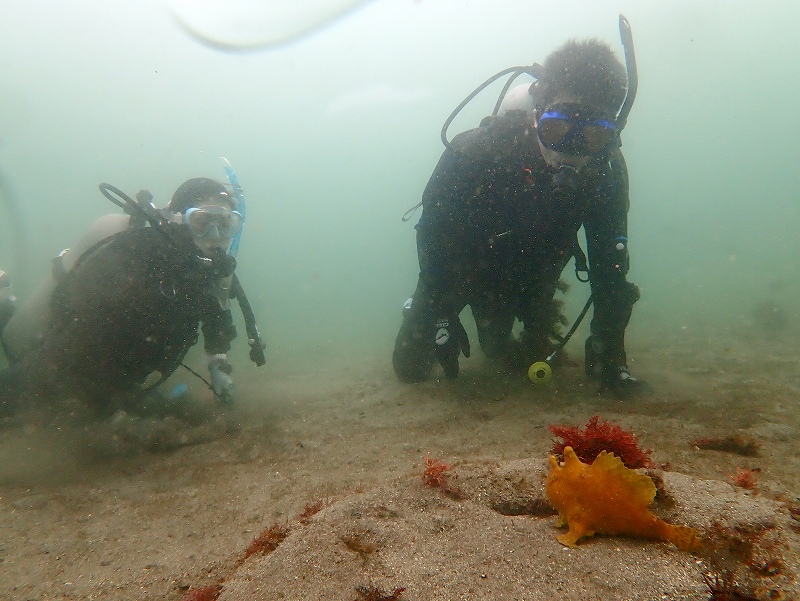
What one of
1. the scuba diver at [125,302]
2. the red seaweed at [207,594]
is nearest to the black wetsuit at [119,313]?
the scuba diver at [125,302]

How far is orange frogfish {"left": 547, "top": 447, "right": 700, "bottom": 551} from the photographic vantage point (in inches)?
69.1

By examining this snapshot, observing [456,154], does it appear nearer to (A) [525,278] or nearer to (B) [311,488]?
(A) [525,278]

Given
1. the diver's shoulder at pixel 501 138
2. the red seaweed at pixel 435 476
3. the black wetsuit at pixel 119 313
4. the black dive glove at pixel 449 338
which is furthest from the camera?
the black dive glove at pixel 449 338

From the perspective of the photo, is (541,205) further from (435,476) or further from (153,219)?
(153,219)

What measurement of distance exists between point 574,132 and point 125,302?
18.2ft

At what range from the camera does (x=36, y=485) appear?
3865mm

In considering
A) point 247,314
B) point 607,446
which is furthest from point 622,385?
point 247,314

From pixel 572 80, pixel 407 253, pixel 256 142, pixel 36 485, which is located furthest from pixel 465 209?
pixel 407 253

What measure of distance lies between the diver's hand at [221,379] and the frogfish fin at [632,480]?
18.1ft

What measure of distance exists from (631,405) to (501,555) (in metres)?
3.56

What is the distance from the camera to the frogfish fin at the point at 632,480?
1.78 meters

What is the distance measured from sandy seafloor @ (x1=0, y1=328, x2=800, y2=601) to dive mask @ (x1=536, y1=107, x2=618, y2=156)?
118 inches

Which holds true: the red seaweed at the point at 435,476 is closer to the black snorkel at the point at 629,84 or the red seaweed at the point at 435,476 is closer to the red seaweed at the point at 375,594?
the red seaweed at the point at 375,594

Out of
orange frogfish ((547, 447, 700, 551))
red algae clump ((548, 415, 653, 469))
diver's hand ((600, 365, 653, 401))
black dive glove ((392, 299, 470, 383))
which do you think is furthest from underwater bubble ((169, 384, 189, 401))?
diver's hand ((600, 365, 653, 401))
